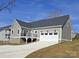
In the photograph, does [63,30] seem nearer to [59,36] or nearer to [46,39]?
[59,36]

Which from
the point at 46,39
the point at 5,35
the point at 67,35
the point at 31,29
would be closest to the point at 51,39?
the point at 46,39

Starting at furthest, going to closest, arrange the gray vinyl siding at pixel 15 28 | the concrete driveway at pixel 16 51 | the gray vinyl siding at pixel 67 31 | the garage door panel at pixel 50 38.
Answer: the gray vinyl siding at pixel 15 28 < the gray vinyl siding at pixel 67 31 < the garage door panel at pixel 50 38 < the concrete driveway at pixel 16 51

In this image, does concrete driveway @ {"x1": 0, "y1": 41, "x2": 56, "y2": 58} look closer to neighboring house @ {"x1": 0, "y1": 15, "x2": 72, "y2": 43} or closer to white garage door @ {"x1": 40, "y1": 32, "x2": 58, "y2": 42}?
white garage door @ {"x1": 40, "y1": 32, "x2": 58, "y2": 42}

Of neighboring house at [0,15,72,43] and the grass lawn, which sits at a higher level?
neighboring house at [0,15,72,43]

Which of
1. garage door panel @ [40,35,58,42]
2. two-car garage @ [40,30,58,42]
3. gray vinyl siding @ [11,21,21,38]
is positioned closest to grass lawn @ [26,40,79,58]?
garage door panel @ [40,35,58,42]

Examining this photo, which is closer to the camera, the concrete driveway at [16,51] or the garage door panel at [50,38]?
the concrete driveway at [16,51]

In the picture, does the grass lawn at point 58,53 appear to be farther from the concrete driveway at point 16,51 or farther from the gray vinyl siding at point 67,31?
the gray vinyl siding at point 67,31

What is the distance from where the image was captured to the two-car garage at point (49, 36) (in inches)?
1288

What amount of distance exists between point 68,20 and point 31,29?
10.4m

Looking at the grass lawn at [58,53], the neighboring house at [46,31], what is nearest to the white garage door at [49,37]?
the neighboring house at [46,31]

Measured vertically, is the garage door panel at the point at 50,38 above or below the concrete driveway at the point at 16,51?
above

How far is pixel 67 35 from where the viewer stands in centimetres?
3450

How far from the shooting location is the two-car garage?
1288 inches

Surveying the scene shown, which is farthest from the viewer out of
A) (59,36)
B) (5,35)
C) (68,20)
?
(5,35)
